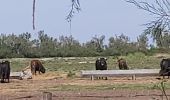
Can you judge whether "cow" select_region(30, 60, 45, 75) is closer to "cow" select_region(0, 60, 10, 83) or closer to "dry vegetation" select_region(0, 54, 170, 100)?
"dry vegetation" select_region(0, 54, 170, 100)

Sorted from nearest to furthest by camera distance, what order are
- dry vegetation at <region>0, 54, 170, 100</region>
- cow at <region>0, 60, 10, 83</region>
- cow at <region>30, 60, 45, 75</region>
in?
dry vegetation at <region>0, 54, 170, 100</region>
cow at <region>0, 60, 10, 83</region>
cow at <region>30, 60, 45, 75</region>

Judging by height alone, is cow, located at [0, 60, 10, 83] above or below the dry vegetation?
above

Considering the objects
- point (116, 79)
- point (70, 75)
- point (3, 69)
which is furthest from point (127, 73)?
point (3, 69)

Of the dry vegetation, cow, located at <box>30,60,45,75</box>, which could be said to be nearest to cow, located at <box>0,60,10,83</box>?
the dry vegetation

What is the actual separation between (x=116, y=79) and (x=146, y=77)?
76.3 inches

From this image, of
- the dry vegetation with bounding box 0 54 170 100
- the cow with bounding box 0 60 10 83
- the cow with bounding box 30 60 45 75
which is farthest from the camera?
the cow with bounding box 30 60 45 75

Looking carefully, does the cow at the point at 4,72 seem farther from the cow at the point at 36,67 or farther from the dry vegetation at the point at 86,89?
the cow at the point at 36,67

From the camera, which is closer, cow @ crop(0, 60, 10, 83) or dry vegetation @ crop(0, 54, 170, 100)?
dry vegetation @ crop(0, 54, 170, 100)

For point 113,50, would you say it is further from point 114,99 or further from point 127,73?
point 114,99

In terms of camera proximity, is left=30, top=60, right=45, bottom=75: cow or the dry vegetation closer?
the dry vegetation

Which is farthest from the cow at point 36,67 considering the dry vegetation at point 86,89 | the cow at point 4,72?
the cow at point 4,72

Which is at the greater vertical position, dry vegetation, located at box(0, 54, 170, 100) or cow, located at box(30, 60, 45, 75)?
cow, located at box(30, 60, 45, 75)

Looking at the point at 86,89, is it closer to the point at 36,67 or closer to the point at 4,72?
the point at 4,72

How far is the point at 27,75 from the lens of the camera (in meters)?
32.1
